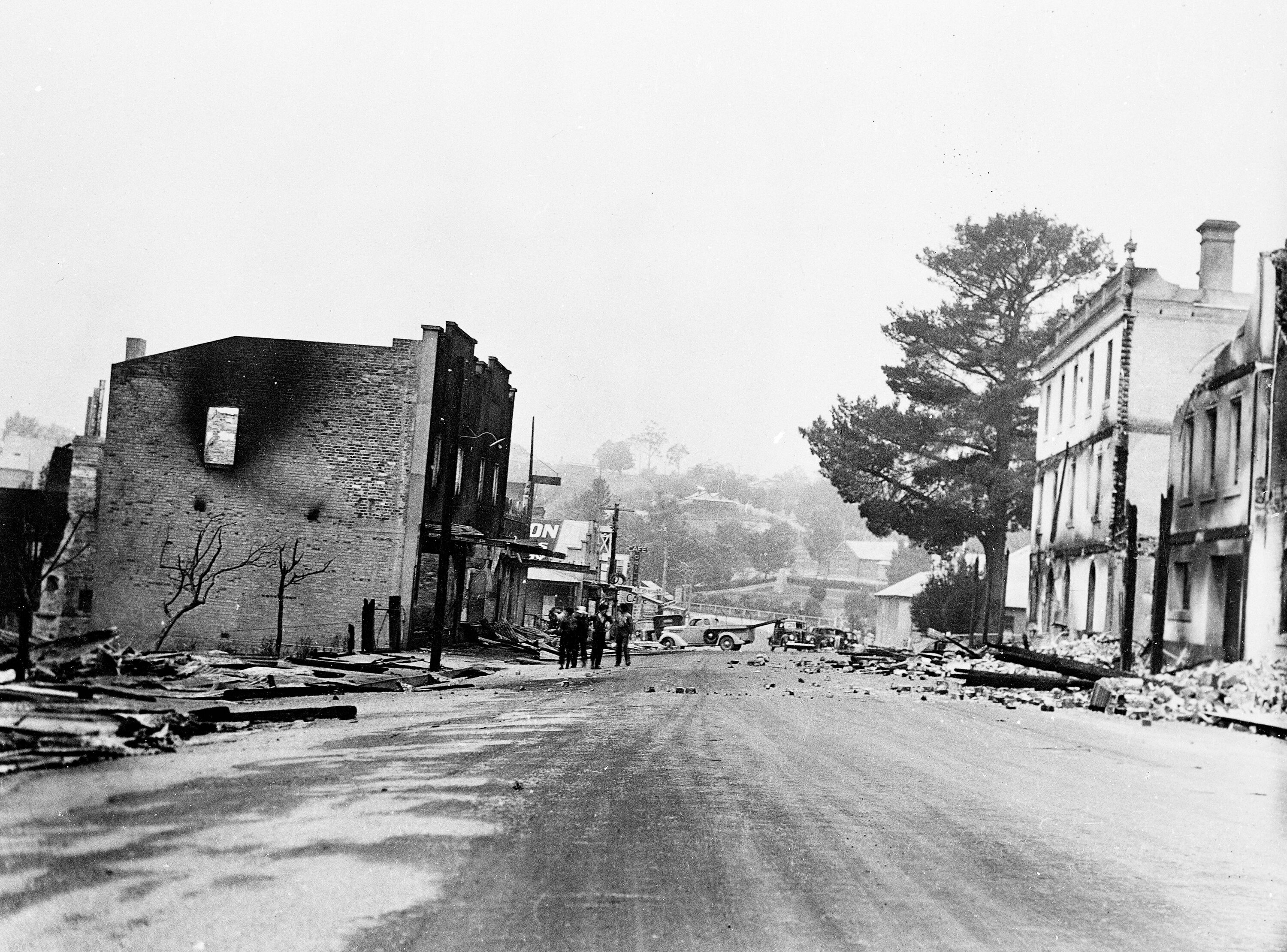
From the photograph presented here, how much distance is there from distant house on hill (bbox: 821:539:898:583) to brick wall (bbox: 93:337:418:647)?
11351cm

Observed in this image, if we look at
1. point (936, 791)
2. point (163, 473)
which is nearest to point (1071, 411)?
point (163, 473)

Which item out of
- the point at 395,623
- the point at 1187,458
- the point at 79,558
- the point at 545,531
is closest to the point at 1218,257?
the point at 1187,458

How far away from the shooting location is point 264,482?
113 feet

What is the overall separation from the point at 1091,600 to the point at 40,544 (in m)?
30.1

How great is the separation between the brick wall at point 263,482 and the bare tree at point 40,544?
3.53 ft

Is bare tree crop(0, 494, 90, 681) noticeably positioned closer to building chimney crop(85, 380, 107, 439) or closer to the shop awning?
building chimney crop(85, 380, 107, 439)

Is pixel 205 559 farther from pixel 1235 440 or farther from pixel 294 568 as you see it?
pixel 1235 440

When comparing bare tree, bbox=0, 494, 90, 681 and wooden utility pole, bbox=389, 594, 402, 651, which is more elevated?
bare tree, bbox=0, 494, 90, 681

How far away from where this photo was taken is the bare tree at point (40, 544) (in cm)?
3169

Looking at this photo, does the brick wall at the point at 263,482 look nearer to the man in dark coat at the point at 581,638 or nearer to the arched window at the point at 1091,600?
the man in dark coat at the point at 581,638

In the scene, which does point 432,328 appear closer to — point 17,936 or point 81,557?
point 81,557

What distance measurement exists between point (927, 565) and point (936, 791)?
12031cm

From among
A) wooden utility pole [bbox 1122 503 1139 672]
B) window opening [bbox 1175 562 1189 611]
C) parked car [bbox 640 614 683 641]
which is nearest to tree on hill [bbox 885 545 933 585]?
parked car [bbox 640 614 683 641]

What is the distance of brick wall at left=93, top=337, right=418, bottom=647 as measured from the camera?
3428 cm
